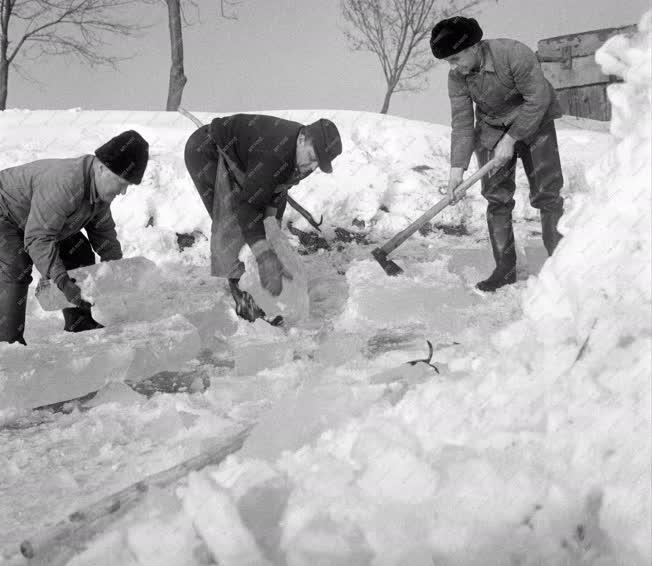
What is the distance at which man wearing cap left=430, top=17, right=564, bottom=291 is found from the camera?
3.59 meters

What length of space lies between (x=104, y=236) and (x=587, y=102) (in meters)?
9.85

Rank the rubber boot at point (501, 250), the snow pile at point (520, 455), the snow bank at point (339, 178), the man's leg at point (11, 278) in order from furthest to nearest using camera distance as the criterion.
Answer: the snow bank at point (339, 178), the rubber boot at point (501, 250), the man's leg at point (11, 278), the snow pile at point (520, 455)

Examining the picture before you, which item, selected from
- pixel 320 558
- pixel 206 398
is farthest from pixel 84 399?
pixel 320 558

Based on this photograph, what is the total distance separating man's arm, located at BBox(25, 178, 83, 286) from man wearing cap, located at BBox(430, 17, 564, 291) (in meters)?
2.08

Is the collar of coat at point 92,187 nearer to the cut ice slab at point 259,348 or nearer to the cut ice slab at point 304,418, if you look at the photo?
the cut ice slab at point 259,348

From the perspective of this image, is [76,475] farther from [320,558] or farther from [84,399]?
[320,558]

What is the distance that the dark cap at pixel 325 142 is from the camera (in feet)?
10.3

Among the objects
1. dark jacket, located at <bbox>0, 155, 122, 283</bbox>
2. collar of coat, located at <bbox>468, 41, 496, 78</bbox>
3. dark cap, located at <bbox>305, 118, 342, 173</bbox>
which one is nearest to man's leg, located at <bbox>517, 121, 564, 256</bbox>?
collar of coat, located at <bbox>468, 41, 496, 78</bbox>

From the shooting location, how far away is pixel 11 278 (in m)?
3.46

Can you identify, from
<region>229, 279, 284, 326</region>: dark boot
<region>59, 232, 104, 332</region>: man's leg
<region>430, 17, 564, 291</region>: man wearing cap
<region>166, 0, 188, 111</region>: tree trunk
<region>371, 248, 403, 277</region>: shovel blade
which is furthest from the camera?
<region>166, 0, 188, 111</region>: tree trunk

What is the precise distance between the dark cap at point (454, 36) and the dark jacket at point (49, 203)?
1.98 m

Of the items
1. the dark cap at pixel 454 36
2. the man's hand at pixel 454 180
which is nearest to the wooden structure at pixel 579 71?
the man's hand at pixel 454 180

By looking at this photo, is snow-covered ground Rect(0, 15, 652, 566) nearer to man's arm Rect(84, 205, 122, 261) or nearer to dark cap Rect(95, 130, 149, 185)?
man's arm Rect(84, 205, 122, 261)

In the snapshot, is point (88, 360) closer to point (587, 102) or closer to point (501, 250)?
point (501, 250)
